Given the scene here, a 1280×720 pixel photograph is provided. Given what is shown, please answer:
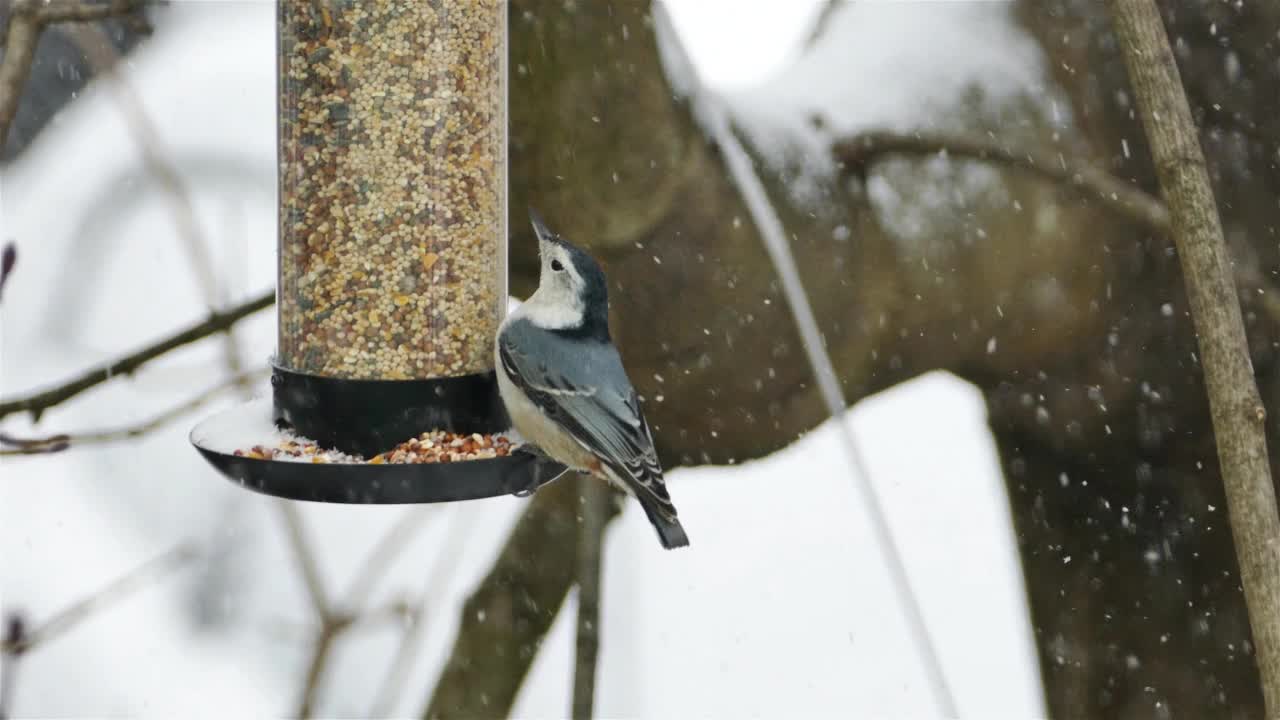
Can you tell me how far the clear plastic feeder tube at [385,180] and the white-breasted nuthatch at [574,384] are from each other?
11cm

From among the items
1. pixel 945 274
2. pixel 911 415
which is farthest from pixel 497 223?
pixel 911 415

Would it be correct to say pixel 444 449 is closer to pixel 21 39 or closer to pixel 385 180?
pixel 385 180

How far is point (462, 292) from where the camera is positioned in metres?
1.97

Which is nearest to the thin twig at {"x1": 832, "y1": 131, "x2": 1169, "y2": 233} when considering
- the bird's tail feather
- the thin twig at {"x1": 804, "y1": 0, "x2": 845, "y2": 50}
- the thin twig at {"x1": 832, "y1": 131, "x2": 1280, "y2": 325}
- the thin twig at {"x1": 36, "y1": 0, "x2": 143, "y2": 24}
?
the thin twig at {"x1": 832, "y1": 131, "x2": 1280, "y2": 325}

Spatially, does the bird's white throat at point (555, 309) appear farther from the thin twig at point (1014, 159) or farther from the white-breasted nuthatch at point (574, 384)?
the thin twig at point (1014, 159)

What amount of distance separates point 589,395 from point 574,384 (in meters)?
0.03

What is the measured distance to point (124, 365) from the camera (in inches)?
83.8

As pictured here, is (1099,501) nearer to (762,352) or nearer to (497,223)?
(762,352)

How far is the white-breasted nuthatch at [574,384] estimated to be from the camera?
188 centimetres

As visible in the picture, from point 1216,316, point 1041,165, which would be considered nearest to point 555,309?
point 1216,316

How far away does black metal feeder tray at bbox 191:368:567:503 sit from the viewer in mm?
1725

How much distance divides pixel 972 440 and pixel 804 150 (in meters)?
1.85

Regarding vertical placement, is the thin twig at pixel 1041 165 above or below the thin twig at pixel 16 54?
below

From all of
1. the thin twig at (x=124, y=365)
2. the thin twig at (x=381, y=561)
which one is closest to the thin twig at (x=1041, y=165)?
the thin twig at (x=124, y=365)
